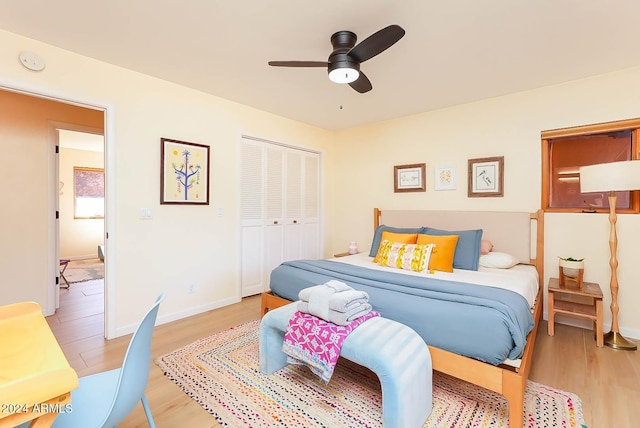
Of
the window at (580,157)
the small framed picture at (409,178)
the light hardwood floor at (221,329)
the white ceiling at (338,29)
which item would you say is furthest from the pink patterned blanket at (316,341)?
the window at (580,157)

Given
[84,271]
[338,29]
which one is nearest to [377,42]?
[338,29]

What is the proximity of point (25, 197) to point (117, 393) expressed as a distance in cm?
333

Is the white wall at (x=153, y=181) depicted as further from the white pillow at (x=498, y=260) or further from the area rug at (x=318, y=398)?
the white pillow at (x=498, y=260)

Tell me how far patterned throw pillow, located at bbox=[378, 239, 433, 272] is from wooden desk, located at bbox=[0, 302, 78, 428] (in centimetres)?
260

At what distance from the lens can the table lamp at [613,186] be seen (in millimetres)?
2457

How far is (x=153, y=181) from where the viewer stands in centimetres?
305

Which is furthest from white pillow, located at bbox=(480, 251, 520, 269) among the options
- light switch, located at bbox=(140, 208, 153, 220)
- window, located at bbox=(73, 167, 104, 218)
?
window, located at bbox=(73, 167, 104, 218)

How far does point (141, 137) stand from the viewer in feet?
9.70

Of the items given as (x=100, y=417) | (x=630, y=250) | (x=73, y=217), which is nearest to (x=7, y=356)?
(x=100, y=417)

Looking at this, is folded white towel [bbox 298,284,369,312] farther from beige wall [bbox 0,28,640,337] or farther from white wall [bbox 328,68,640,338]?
white wall [bbox 328,68,640,338]

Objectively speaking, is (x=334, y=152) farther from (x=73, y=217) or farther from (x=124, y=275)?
(x=73, y=217)

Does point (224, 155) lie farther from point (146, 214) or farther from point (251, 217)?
point (146, 214)

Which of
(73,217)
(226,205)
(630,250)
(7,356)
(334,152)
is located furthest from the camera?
(73,217)

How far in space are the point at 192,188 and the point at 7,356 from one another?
252cm
